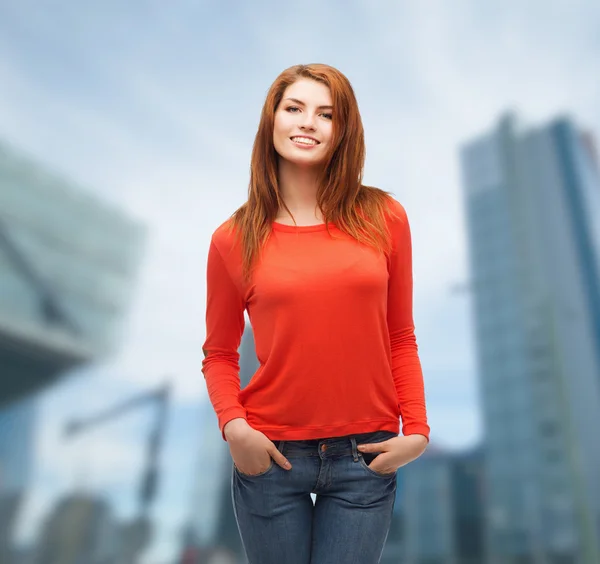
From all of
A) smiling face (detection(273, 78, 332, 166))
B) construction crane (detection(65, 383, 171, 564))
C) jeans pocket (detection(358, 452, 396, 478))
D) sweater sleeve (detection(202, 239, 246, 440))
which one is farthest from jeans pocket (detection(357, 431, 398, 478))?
construction crane (detection(65, 383, 171, 564))

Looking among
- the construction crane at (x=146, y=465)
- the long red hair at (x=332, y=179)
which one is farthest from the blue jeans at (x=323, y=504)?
the construction crane at (x=146, y=465)

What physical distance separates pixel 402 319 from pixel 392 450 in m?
0.32

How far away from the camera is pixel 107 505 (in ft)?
101

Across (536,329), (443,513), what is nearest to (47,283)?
(443,513)

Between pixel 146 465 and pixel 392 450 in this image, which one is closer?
pixel 392 450

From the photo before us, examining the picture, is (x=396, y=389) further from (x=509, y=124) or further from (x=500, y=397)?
(x=509, y=124)

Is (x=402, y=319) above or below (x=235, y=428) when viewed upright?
above

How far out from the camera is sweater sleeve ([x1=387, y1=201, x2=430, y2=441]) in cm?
127

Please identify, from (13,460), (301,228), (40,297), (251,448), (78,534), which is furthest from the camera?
(40,297)

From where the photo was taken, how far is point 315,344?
3.95 ft

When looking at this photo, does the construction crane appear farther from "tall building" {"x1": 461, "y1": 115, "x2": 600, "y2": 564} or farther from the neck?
the neck

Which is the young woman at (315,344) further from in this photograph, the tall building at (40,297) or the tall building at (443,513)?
the tall building at (40,297)

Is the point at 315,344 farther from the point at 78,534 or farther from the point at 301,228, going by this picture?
the point at 78,534

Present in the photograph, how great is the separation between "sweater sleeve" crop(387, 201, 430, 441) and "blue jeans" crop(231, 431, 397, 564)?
0.13 metres
